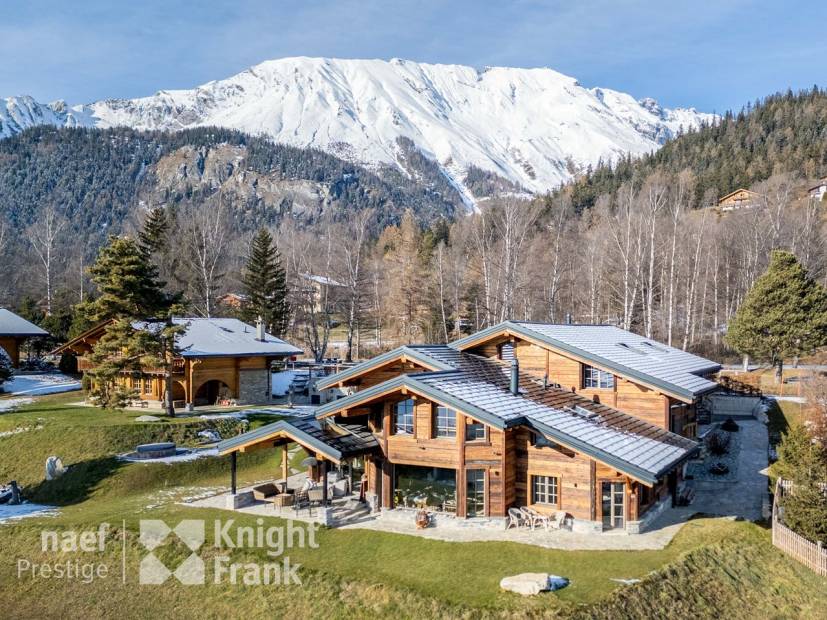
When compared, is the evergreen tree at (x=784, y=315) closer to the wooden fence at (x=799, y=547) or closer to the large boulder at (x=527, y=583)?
the wooden fence at (x=799, y=547)

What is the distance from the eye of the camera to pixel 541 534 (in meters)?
19.2

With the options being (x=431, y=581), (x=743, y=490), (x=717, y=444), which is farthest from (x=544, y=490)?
(x=717, y=444)

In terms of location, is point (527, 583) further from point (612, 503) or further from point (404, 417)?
point (404, 417)

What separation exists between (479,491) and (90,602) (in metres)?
11.4

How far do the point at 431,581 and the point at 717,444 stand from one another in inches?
759

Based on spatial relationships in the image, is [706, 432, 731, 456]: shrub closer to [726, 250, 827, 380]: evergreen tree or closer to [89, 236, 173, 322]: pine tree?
[726, 250, 827, 380]: evergreen tree

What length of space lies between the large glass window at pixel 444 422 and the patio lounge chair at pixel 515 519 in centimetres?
298

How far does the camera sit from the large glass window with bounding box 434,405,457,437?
67.1ft

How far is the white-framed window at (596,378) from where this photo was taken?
952 inches

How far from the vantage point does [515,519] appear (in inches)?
782

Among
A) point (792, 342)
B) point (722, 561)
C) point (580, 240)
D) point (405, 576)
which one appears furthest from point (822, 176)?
point (405, 576)

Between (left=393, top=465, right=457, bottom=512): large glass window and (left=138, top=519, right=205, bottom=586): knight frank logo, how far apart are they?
249 inches

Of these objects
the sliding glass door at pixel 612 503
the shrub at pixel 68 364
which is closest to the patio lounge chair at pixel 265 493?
the sliding glass door at pixel 612 503

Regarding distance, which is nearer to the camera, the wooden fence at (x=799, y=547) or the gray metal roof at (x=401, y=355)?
the wooden fence at (x=799, y=547)
